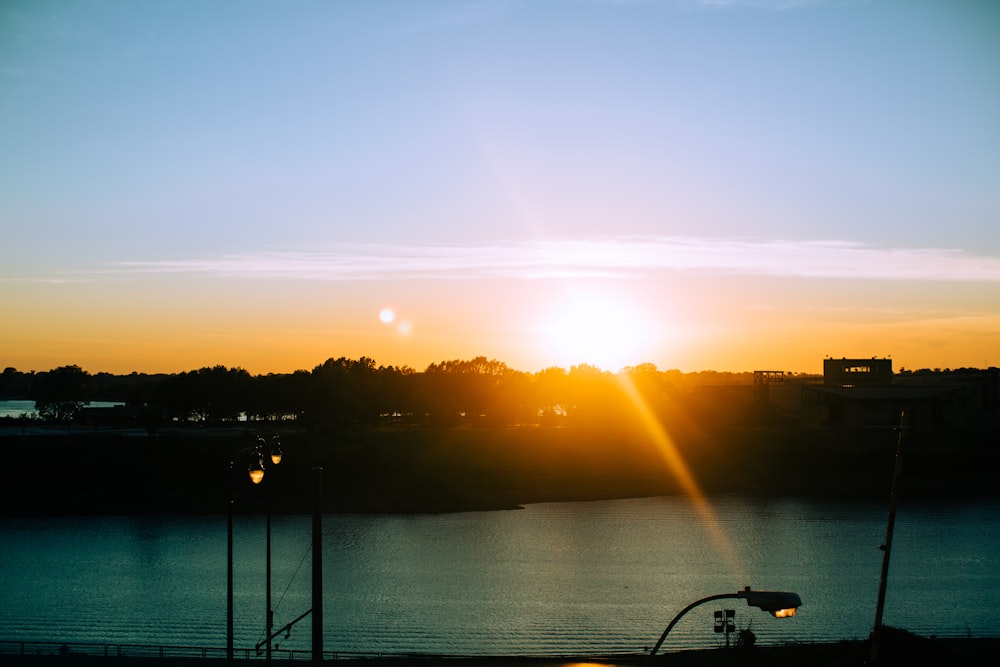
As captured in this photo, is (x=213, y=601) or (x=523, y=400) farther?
(x=523, y=400)

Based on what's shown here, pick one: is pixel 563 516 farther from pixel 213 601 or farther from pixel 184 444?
pixel 184 444

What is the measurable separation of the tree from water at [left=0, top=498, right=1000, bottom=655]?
84.9 meters

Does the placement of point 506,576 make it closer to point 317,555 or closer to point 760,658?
point 760,658

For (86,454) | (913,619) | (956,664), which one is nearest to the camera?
(956,664)

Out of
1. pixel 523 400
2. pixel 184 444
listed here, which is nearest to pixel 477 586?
pixel 184 444

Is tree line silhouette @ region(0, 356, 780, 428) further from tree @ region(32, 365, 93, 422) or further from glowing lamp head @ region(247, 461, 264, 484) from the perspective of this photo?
glowing lamp head @ region(247, 461, 264, 484)

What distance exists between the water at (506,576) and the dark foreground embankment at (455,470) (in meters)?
6.23

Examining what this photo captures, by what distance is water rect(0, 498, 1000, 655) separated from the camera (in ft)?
97.2

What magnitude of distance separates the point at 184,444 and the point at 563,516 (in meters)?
34.4

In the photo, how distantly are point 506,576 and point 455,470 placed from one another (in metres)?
31.4

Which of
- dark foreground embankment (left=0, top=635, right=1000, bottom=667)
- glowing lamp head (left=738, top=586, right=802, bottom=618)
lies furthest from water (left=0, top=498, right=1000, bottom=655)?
glowing lamp head (left=738, top=586, right=802, bottom=618)

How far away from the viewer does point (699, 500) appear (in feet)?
206

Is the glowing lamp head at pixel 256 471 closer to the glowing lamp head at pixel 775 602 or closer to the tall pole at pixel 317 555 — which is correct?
the tall pole at pixel 317 555

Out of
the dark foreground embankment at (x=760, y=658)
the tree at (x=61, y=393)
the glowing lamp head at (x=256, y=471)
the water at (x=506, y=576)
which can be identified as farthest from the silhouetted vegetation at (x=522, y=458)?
the glowing lamp head at (x=256, y=471)
